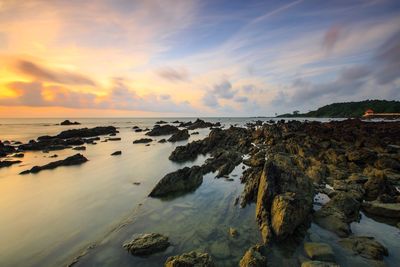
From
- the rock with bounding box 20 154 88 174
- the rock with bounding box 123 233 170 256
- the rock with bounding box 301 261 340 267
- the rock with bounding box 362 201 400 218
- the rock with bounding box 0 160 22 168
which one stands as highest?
the rock with bounding box 362 201 400 218

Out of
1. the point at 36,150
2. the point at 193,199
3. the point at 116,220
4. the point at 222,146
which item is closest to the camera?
the point at 116,220

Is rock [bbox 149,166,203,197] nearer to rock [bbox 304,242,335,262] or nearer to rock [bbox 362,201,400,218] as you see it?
rock [bbox 304,242,335,262]

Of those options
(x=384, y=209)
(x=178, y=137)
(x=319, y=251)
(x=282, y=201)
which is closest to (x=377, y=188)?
(x=384, y=209)

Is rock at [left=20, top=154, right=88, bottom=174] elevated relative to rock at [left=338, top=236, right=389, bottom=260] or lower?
lower

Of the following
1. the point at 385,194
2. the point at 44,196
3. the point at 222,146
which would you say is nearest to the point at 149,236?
the point at 44,196

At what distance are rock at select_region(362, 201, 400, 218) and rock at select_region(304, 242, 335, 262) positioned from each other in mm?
6157

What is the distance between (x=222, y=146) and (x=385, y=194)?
30.2 meters

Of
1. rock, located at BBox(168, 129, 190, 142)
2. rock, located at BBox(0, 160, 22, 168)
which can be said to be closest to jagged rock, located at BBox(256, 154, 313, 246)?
rock, located at BBox(0, 160, 22, 168)

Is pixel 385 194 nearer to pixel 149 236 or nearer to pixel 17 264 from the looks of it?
pixel 149 236

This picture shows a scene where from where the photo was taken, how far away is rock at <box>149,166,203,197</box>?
20484 mm

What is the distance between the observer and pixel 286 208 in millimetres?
12414

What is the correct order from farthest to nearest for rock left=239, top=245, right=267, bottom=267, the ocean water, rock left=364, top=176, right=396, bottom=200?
rock left=364, top=176, right=396, bottom=200
the ocean water
rock left=239, top=245, right=267, bottom=267

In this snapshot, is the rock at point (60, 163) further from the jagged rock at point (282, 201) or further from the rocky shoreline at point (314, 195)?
the jagged rock at point (282, 201)

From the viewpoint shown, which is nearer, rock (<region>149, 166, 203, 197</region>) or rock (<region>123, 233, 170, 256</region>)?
rock (<region>123, 233, 170, 256</region>)
